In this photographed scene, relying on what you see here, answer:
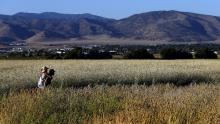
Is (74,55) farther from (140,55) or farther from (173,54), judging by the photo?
(173,54)

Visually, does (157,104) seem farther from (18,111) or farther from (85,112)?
(18,111)

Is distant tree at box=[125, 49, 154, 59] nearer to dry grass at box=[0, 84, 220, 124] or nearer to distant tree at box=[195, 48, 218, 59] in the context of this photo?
distant tree at box=[195, 48, 218, 59]

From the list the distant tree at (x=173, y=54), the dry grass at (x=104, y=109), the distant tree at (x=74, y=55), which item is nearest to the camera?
the dry grass at (x=104, y=109)

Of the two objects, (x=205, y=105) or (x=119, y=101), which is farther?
(x=119, y=101)

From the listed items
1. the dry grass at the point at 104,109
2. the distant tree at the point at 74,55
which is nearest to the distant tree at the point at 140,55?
the distant tree at the point at 74,55

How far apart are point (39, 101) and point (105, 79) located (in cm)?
2106

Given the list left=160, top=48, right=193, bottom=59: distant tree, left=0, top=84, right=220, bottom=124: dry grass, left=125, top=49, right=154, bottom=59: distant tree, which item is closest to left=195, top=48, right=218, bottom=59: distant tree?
left=160, top=48, right=193, bottom=59: distant tree

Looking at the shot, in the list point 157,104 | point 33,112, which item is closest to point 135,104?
point 157,104

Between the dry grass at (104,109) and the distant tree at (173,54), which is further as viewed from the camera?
the distant tree at (173,54)

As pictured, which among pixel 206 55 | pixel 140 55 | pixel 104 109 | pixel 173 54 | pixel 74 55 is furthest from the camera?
pixel 206 55

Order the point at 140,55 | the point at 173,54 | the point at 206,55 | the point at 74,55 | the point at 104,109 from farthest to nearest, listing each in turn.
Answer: the point at 206,55, the point at 173,54, the point at 140,55, the point at 74,55, the point at 104,109

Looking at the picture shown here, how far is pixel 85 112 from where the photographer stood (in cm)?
953

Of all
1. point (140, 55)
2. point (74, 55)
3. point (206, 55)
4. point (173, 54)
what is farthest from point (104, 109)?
point (206, 55)

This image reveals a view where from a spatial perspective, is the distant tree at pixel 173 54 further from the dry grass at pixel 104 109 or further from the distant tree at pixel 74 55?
the dry grass at pixel 104 109
